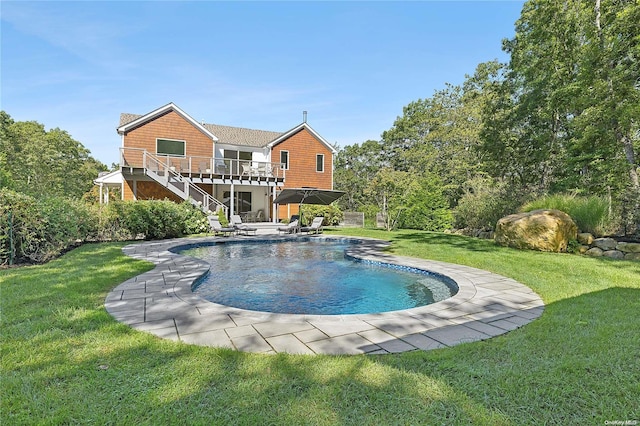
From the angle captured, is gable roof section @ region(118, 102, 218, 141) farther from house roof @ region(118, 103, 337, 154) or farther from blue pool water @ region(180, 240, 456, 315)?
blue pool water @ region(180, 240, 456, 315)

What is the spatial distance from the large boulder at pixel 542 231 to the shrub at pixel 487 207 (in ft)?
12.3

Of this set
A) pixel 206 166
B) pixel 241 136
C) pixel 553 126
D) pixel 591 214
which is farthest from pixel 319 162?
pixel 591 214

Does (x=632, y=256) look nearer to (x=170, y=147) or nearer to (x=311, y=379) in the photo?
(x=311, y=379)

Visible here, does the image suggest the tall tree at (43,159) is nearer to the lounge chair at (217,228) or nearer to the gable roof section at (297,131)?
the gable roof section at (297,131)

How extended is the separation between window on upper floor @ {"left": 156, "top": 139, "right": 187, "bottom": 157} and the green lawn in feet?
59.4

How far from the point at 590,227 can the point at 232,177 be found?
659 inches

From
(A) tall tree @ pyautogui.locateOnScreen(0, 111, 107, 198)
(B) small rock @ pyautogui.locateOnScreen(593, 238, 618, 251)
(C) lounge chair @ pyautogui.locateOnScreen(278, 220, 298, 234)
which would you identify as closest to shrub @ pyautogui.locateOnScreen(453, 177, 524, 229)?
(B) small rock @ pyautogui.locateOnScreen(593, 238, 618, 251)

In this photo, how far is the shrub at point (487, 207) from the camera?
13.6m

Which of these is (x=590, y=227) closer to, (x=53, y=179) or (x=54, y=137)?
(x=53, y=179)

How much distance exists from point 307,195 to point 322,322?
11745 millimetres

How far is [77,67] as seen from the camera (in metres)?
13.5

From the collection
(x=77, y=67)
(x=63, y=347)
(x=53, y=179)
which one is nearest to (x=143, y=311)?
(x=63, y=347)

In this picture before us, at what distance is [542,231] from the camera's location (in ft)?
30.5

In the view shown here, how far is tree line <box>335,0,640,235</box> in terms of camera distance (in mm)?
10750
